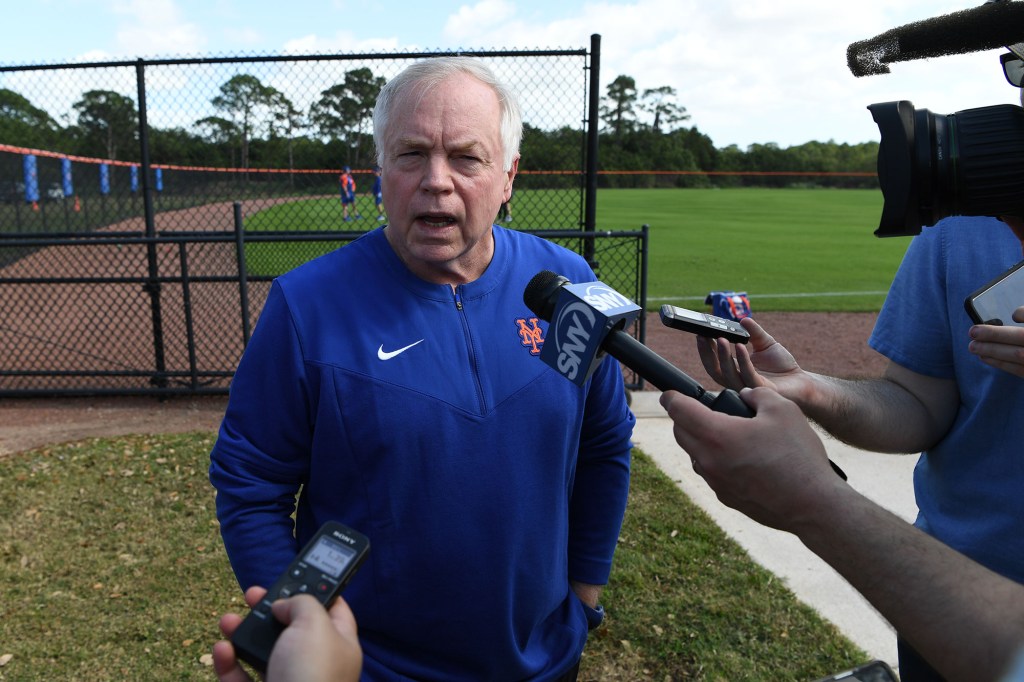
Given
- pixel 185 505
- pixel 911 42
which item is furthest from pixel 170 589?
pixel 911 42

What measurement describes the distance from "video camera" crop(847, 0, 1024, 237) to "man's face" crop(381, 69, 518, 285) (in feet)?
3.12

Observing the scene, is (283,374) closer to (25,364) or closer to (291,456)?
(291,456)

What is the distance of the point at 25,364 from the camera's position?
8086 millimetres

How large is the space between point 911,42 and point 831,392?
81cm

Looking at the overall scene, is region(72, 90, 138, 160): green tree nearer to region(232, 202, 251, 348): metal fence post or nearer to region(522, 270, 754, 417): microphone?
region(232, 202, 251, 348): metal fence post

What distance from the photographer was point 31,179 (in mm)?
14234

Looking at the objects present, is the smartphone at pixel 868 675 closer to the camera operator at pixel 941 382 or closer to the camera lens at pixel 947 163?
the camera operator at pixel 941 382

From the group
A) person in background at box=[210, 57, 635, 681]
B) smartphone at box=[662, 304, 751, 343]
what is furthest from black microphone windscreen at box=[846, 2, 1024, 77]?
person in background at box=[210, 57, 635, 681]

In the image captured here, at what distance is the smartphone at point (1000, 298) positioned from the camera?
54.9 inches

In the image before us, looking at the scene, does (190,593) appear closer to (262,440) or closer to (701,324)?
(262,440)

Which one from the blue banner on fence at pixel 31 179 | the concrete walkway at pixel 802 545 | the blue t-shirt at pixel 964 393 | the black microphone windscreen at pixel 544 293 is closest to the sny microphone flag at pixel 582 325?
the black microphone windscreen at pixel 544 293

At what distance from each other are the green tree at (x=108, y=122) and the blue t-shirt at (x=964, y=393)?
21.8ft

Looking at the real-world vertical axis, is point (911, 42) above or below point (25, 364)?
above

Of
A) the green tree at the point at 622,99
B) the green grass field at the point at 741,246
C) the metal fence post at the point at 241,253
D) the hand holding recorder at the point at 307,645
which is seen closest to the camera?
the hand holding recorder at the point at 307,645
